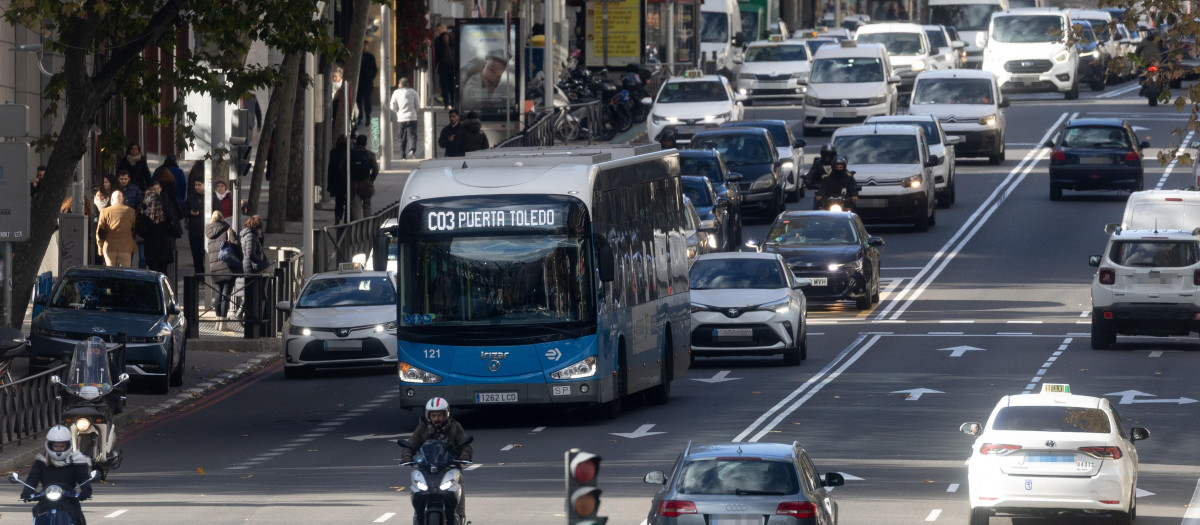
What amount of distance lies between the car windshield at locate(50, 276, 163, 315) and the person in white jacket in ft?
70.6

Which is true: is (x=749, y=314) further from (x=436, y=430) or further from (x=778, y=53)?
(x=778, y=53)

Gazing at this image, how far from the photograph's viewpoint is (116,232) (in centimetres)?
3080

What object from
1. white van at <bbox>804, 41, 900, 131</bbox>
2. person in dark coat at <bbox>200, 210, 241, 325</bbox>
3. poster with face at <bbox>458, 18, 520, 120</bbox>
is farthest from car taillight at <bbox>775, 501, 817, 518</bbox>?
white van at <bbox>804, 41, 900, 131</bbox>

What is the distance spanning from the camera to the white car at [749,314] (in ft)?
93.9

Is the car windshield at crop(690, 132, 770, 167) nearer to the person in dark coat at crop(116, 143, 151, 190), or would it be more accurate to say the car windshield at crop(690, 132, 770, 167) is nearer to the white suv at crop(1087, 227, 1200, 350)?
the person in dark coat at crop(116, 143, 151, 190)

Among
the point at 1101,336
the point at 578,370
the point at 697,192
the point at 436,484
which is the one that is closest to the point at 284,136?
the point at 697,192

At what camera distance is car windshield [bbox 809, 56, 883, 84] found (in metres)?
56.6

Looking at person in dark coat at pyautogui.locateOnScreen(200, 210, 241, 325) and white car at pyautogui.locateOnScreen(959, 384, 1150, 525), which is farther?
person in dark coat at pyautogui.locateOnScreen(200, 210, 241, 325)

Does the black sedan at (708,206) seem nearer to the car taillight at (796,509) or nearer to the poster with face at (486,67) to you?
the poster with face at (486,67)

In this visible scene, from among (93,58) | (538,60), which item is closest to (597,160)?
(93,58)

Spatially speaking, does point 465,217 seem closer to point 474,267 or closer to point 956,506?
point 474,267

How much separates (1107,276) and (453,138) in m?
16.1

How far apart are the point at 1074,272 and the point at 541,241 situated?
19445mm

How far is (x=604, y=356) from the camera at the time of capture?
22688mm
